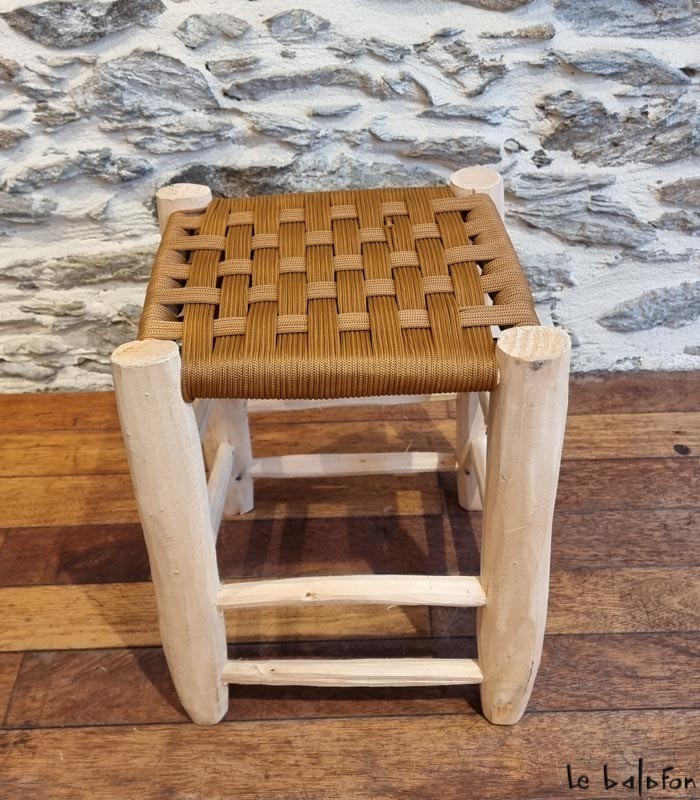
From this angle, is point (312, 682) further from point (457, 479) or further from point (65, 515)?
point (65, 515)

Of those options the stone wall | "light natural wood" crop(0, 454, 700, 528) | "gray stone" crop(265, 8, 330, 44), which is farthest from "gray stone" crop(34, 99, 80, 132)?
"light natural wood" crop(0, 454, 700, 528)

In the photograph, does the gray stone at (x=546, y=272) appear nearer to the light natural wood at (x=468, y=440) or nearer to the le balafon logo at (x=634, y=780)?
the light natural wood at (x=468, y=440)

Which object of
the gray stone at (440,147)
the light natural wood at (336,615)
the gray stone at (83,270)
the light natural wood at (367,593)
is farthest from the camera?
the gray stone at (83,270)

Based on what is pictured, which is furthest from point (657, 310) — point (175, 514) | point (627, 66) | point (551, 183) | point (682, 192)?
point (175, 514)

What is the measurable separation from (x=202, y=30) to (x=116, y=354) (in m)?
0.72

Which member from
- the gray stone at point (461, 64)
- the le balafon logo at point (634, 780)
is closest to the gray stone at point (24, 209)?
the gray stone at point (461, 64)

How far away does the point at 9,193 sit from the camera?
55.1 inches

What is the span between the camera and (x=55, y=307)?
1.53 meters

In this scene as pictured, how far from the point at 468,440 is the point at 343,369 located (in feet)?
1.62

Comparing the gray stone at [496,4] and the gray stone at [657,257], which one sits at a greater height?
the gray stone at [496,4]

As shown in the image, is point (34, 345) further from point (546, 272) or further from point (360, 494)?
point (546, 272)

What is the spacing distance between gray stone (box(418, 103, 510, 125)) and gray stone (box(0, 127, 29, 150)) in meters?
0.66

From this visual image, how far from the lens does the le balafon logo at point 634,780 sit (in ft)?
2.99

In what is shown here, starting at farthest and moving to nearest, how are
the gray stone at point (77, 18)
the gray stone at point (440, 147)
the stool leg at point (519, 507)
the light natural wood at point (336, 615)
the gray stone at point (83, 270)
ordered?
1. the gray stone at point (83, 270)
2. the gray stone at point (440, 147)
3. the gray stone at point (77, 18)
4. the light natural wood at point (336, 615)
5. the stool leg at point (519, 507)
